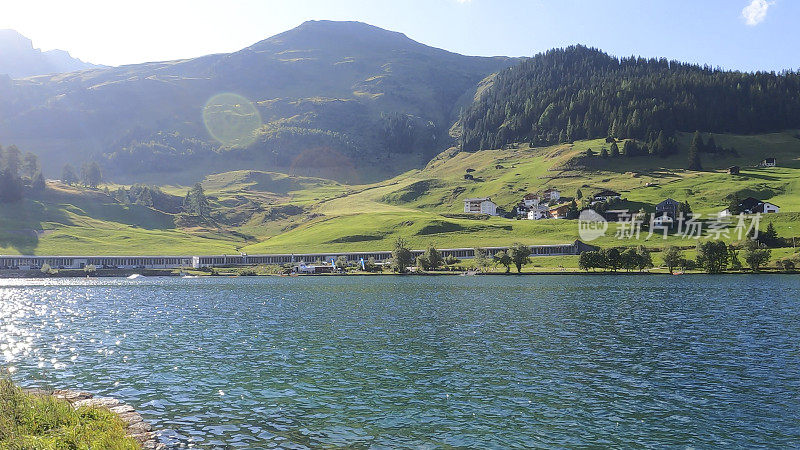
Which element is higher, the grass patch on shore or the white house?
the white house

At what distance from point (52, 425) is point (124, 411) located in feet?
20.2

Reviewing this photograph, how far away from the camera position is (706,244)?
505 feet

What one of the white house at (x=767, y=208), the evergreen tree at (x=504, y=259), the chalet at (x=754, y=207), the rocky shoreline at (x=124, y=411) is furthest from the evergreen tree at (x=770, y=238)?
the rocky shoreline at (x=124, y=411)

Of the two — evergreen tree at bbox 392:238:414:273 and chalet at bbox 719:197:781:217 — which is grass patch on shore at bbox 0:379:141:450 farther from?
chalet at bbox 719:197:781:217

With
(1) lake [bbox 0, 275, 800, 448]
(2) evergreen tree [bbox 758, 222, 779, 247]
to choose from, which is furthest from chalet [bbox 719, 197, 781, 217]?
(1) lake [bbox 0, 275, 800, 448]

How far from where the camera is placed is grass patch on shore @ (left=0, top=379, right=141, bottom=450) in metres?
19.9

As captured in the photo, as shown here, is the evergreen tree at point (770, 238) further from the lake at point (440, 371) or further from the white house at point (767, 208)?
the lake at point (440, 371)

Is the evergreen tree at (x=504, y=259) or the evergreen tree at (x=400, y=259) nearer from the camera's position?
the evergreen tree at (x=504, y=259)

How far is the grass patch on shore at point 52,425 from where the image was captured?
19875mm

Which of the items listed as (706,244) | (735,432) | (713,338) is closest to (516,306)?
(713,338)

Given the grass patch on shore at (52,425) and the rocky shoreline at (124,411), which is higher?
the grass patch on shore at (52,425)

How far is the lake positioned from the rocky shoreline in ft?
3.23

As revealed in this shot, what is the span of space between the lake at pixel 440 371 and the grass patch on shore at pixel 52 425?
3.23 m

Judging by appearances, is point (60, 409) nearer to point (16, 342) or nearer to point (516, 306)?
point (16, 342)
